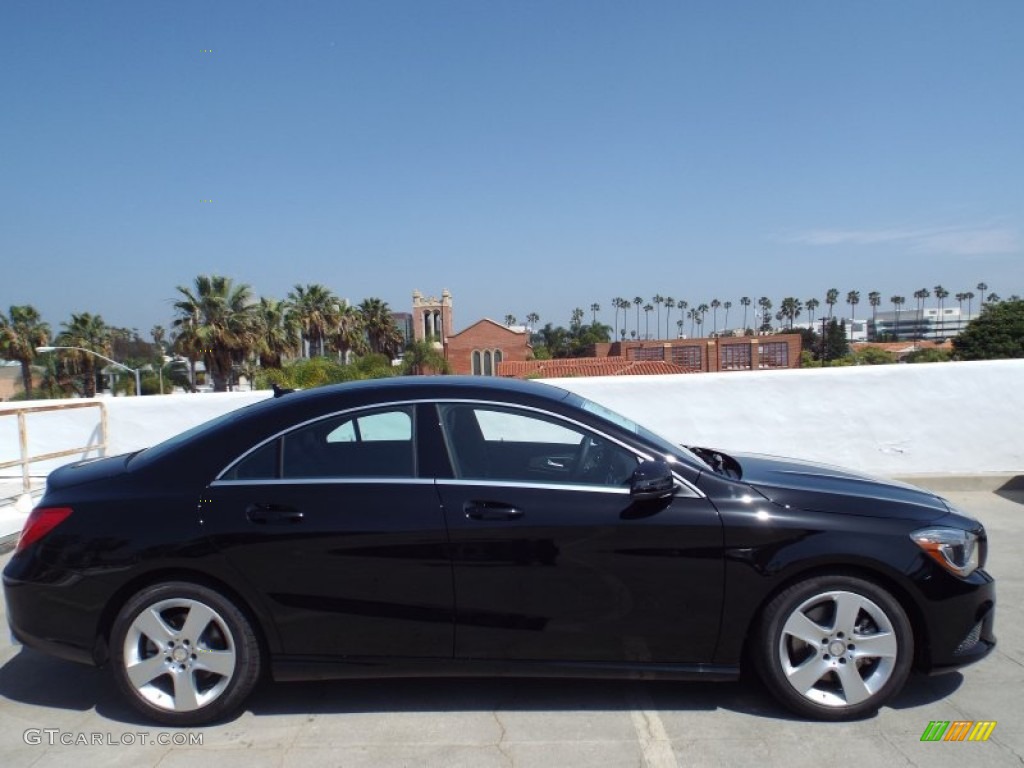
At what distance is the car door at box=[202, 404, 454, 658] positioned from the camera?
324 centimetres

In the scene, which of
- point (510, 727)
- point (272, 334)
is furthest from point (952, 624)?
point (272, 334)

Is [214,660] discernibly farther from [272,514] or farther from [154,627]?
[272,514]

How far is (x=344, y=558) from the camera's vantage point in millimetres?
3242

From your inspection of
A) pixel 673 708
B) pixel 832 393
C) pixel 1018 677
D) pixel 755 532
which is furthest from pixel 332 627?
pixel 832 393

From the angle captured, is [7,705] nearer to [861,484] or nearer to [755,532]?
[755,532]

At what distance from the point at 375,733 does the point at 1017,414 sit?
7.81 m

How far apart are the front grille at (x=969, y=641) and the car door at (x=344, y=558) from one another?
7.42 ft

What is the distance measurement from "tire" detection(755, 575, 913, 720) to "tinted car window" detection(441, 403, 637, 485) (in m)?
0.93

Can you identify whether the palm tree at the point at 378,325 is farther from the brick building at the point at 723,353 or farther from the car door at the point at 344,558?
the car door at the point at 344,558

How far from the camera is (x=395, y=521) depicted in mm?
3256

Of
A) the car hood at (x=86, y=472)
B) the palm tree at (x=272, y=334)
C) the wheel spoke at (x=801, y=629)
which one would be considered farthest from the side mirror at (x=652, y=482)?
the palm tree at (x=272, y=334)

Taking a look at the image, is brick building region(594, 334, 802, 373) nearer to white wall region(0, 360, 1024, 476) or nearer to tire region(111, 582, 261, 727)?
white wall region(0, 360, 1024, 476)

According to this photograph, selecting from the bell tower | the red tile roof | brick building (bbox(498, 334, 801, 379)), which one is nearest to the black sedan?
the red tile roof

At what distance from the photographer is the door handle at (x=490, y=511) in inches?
127
